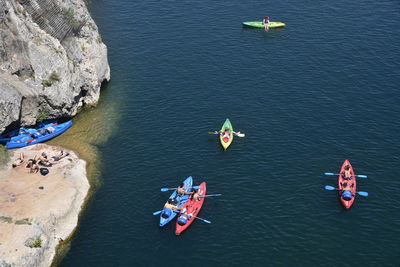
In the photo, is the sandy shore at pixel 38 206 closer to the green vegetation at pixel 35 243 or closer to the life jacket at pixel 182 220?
the green vegetation at pixel 35 243

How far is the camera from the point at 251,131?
71.3m

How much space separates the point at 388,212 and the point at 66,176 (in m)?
38.0

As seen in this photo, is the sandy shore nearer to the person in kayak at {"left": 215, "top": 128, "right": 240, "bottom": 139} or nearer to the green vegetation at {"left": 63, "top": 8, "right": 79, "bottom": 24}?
the person in kayak at {"left": 215, "top": 128, "right": 240, "bottom": 139}

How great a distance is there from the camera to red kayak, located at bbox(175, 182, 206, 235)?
5625 centimetres

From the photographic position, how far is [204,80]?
271 ft

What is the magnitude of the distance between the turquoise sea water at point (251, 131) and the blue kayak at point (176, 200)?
4.44 ft

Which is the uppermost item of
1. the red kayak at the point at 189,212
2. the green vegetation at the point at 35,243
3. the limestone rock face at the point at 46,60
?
the limestone rock face at the point at 46,60

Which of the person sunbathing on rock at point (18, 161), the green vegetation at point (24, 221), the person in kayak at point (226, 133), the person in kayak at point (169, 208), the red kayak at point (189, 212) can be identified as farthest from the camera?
the person in kayak at point (226, 133)

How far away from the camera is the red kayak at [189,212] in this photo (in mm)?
56250

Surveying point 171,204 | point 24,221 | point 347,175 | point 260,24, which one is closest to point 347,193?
point 347,175

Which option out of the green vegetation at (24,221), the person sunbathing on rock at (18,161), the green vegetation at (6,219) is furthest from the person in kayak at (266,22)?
the green vegetation at (6,219)

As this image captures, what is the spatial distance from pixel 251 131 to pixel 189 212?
1820 centimetres

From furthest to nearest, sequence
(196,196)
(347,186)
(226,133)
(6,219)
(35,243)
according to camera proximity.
Answer: 1. (226,133)
2. (347,186)
3. (196,196)
4. (6,219)
5. (35,243)

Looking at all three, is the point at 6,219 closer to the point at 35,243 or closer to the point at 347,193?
the point at 35,243
